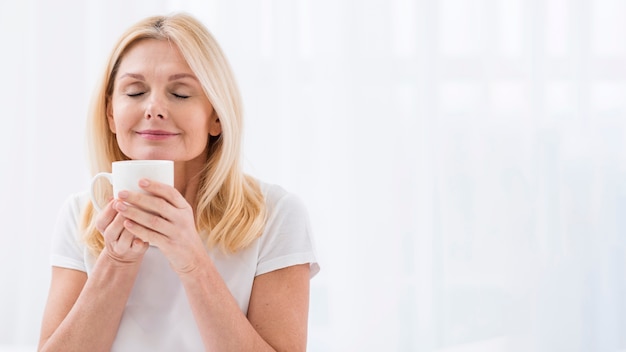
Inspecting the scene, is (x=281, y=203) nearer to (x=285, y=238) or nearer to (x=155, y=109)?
(x=285, y=238)

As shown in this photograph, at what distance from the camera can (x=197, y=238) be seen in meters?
1.22

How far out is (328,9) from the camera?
88.5 inches

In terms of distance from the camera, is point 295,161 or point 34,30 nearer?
point 295,161

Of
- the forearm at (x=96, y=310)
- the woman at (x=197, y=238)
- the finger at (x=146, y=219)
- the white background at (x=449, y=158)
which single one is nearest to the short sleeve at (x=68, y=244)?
the woman at (x=197, y=238)

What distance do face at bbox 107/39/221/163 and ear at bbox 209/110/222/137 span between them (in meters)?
0.03

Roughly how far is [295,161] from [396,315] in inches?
21.9

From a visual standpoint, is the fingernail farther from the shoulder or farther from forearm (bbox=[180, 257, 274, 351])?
the shoulder

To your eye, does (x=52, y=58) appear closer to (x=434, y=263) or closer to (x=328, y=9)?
(x=328, y=9)

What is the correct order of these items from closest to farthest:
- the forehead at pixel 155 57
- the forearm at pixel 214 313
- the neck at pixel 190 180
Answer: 1. the forearm at pixel 214 313
2. the forehead at pixel 155 57
3. the neck at pixel 190 180

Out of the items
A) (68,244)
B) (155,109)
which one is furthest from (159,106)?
(68,244)

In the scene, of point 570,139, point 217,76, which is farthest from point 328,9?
point 217,76

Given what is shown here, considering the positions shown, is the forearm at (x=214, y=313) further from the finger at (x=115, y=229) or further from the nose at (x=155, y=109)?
the nose at (x=155, y=109)

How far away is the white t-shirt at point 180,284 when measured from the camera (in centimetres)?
136

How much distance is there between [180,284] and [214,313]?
166mm
